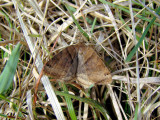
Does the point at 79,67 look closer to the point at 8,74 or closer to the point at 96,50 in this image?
the point at 96,50

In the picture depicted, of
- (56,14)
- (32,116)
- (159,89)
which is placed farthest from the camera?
(56,14)

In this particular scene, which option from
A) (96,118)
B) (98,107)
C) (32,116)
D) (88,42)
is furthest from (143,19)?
(32,116)

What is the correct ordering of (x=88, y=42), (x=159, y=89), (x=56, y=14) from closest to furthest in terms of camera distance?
(x=159, y=89) → (x=88, y=42) → (x=56, y=14)

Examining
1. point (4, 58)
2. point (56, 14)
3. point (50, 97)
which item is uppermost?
point (56, 14)

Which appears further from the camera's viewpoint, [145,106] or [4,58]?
[4,58]

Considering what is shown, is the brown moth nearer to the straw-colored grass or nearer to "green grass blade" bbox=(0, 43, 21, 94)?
the straw-colored grass

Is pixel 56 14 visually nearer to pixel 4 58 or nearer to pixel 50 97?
pixel 4 58

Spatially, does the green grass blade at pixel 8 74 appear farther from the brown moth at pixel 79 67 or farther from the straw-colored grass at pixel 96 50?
the brown moth at pixel 79 67

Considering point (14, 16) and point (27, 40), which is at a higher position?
point (14, 16)
